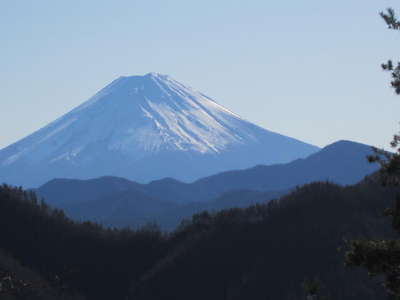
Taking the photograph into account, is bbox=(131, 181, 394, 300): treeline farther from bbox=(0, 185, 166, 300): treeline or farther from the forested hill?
bbox=(0, 185, 166, 300): treeline

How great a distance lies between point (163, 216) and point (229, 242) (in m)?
115

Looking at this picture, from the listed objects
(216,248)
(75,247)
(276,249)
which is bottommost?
(276,249)

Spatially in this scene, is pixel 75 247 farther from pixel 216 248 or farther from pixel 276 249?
pixel 276 249

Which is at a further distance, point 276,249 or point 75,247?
point 75,247

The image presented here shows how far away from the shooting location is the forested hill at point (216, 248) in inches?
1389

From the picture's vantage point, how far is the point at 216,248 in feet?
128

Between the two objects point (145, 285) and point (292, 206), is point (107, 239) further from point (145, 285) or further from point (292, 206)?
point (292, 206)

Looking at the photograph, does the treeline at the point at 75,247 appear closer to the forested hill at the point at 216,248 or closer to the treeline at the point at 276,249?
the forested hill at the point at 216,248

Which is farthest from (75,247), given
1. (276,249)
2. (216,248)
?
(276,249)

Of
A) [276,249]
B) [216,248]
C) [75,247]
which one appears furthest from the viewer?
[75,247]

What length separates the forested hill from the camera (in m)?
35.3

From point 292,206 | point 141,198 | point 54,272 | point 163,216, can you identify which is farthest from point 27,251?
point 141,198

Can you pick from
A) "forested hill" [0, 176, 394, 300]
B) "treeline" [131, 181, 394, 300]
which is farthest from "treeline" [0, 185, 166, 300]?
"treeline" [131, 181, 394, 300]

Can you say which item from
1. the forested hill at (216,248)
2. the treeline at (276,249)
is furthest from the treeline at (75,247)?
the treeline at (276,249)
